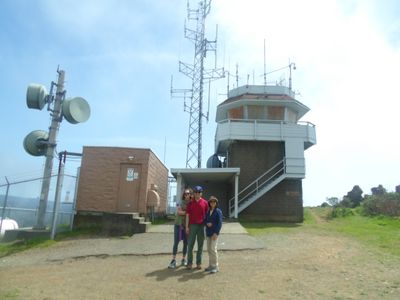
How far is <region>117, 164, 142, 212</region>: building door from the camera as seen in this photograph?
669 inches

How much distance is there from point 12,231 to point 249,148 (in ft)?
41.3

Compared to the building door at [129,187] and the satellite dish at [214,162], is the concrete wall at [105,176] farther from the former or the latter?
the satellite dish at [214,162]

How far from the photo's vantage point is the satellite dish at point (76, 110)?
16003 millimetres

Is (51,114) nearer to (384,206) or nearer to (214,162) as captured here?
(214,162)

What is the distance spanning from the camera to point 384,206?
86.2 feet

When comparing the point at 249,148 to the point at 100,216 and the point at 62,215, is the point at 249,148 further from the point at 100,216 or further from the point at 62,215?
the point at 62,215

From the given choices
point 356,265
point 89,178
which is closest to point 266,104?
point 89,178

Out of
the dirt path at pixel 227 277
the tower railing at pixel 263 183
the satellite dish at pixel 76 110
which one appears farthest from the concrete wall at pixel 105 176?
the dirt path at pixel 227 277

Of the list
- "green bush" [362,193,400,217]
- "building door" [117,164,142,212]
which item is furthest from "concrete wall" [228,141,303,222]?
"green bush" [362,193,400,217]

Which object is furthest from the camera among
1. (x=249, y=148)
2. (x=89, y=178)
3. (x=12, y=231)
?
(x=249, y=148)

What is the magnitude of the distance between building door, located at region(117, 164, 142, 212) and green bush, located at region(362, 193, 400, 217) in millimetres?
16992

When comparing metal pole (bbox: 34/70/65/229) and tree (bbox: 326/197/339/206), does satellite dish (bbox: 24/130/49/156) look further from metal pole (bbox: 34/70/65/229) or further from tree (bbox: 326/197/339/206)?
tree (bbox: 326/197/339/206)

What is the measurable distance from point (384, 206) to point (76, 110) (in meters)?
21.1

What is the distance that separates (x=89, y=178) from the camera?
17.1 m
